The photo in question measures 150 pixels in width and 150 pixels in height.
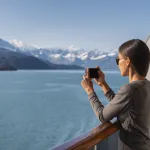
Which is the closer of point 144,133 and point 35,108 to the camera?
point 144,133

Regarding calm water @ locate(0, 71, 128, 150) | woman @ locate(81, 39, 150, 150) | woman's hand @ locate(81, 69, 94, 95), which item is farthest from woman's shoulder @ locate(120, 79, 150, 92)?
calm water @ locate(0, 71, 128, 150)

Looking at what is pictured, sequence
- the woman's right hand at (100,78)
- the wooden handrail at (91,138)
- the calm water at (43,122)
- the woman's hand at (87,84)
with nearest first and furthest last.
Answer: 1. the wooden handrail at (91,138)
2. the woman's hand at (87,84)
3. the woman's right hand at (100,78)
4. the calm water at (43,122)

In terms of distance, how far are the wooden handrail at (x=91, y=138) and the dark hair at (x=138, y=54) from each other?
0.79 ft

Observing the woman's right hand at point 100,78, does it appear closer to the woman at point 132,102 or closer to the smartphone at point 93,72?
the smartphone at point 93,72

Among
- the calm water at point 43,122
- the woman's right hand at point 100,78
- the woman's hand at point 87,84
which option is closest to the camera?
the woman's hand at point 87,84

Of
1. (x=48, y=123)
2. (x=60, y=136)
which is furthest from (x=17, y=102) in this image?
(x=60, y=136)

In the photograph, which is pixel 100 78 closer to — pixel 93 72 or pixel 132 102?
pixel 93 72

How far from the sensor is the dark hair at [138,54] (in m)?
0.87

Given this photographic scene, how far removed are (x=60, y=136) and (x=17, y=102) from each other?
1273cm

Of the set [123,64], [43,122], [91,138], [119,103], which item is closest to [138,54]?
[123,64]

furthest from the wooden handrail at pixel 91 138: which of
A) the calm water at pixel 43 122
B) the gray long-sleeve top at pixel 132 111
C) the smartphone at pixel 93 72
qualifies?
the calm water at pixel 43 122

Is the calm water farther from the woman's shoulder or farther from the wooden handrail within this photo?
the woman's shoulder

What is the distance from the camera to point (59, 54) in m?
117

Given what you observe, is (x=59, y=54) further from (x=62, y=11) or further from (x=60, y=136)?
(x=60, y=136)
